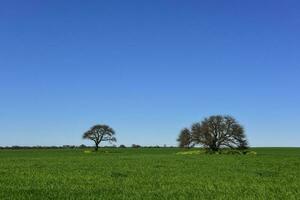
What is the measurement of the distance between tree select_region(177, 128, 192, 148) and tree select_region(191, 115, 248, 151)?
6755 mm

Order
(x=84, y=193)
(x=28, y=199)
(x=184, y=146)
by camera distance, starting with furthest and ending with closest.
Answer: (x=184, y=146)
(x=84, y=193)
(x=28, y=199)

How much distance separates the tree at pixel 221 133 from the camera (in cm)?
10762

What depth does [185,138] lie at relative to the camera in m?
121

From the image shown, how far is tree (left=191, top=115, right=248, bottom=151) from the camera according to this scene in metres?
108

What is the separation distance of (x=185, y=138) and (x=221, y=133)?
1310 centimetres

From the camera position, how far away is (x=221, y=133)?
110m

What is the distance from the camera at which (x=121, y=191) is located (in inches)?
905

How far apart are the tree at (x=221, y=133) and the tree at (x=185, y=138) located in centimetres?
675

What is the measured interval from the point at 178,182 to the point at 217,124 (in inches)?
3280

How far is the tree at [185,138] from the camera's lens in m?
119

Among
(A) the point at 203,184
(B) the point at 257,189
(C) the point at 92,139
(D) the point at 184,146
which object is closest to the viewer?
(B) the point at 257,189

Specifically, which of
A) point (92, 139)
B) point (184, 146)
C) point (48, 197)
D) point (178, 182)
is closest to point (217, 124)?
point (184, 146)

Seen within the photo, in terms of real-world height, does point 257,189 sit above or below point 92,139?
below

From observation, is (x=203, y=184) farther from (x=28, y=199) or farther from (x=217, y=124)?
(x=217, y=124)
